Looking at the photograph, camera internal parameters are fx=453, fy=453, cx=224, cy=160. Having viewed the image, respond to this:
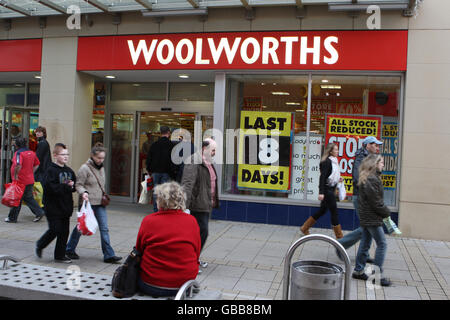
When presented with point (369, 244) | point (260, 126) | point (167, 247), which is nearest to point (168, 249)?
point (167, 247)

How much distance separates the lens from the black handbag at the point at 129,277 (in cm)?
396

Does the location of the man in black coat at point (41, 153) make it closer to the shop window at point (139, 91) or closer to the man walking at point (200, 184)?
the shop window at point (139, 91)

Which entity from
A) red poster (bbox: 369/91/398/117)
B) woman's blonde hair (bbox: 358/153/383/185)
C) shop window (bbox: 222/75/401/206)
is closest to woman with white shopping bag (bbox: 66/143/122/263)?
woman's blonde hair (bbox: 358/153/383/185)

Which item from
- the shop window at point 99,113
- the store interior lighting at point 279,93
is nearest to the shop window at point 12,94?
the shop window at point 99,113

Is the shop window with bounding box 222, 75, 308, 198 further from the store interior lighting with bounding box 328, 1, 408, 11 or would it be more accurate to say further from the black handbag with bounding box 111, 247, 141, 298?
the black handbag with bounding box 111, 247, 141, 298

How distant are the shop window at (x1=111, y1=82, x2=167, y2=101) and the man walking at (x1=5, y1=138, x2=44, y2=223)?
329cm

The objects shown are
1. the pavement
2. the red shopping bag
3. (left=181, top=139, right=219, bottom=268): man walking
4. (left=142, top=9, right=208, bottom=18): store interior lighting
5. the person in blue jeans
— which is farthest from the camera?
(left=142, top=9, right=208, bottom=18): store interior lighting

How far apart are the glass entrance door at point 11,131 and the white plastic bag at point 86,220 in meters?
7.25

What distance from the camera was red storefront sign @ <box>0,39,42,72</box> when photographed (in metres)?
10.5

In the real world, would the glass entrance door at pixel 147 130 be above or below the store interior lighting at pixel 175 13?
below

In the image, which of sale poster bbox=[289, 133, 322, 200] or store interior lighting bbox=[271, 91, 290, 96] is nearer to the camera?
sale poster bbox=[289, 133, 322, 200]

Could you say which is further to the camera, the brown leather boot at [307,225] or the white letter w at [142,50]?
the white letter w at [142,50]
